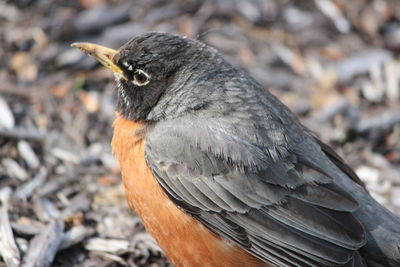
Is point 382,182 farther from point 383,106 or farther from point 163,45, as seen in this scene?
point 163,45

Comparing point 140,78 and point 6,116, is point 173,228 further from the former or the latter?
point 6,116

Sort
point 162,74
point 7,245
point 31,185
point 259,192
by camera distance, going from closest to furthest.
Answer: point 259,192, point 7,245, point 162,74, point 31,185

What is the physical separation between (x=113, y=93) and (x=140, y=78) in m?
2.00

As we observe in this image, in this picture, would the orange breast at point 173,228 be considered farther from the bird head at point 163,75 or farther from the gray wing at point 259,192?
the bird head at point 163,75

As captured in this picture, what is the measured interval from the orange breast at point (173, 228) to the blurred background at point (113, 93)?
2.13 ft

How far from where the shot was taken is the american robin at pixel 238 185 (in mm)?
5347

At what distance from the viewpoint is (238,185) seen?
5.50 meters

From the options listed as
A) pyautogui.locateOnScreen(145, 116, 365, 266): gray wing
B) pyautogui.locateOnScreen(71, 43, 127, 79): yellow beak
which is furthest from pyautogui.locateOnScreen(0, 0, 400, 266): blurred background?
pyautogui.locateOnScreen(71, 43, 127, 79): yellow beak

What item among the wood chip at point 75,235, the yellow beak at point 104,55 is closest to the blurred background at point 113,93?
the wood chip at point 75,235

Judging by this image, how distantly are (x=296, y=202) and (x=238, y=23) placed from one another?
4030 millimetres

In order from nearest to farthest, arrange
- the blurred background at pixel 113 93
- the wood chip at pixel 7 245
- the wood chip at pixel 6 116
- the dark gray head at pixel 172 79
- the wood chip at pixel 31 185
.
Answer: the wood chip at pixel 7 245 < the dark gray head at pixel 172 79 < the blurred background at pixel 113 93 < the wood chip at pixel 31 185 < the wood chip at pixel 6 116

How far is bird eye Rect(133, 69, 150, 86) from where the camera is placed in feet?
20.2

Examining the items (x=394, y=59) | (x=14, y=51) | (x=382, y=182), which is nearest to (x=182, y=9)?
(x=14, y=51)

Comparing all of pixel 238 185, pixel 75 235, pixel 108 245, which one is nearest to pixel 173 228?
pixel 238 185
